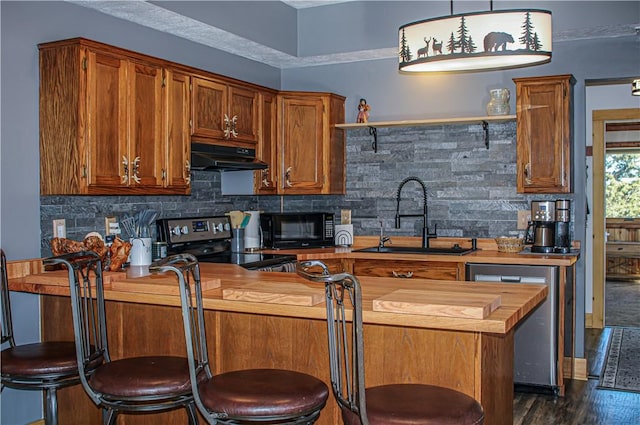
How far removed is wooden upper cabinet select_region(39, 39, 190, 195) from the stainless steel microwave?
4.22ft

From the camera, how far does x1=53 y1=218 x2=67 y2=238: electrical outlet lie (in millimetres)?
3699

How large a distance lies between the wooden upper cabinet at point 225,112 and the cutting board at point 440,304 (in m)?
2.37

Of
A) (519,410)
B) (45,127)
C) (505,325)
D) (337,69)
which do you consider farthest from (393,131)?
(505,325)

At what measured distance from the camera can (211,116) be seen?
4480 millimetres

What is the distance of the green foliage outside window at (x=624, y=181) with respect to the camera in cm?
1120

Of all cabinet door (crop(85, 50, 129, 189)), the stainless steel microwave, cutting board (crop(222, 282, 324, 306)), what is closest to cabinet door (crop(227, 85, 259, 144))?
the stainless steel microwave

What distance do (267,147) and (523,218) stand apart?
197 centimetres

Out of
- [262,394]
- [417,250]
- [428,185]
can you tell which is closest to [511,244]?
[417,250]

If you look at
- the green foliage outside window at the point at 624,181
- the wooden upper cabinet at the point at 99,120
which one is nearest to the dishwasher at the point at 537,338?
the wooden upper cabinet at the point at 99,120

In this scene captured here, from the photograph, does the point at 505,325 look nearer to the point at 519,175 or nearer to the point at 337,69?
the point at 519,175

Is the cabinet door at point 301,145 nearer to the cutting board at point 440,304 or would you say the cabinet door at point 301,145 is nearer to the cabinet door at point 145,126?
the cabinet door at point 145,126

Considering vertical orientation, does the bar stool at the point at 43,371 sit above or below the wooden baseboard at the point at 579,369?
above

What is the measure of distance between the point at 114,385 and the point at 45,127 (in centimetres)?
180

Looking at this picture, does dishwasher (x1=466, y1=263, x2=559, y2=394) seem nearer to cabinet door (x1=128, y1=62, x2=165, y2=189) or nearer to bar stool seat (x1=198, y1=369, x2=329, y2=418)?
cabinet door (x1=128, y1=62, x2=165, y2=189)
